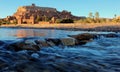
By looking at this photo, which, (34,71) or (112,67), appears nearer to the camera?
(34,71)

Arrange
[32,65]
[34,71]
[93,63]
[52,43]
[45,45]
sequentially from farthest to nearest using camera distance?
[52,43], [45,45], [93,63], [32,65], [34,71]

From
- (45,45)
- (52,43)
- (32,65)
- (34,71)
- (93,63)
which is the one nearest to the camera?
(34,71)

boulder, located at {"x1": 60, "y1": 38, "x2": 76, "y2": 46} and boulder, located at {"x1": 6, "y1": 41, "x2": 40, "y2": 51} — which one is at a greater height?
boulder, located at {"x1": 6, "y1": 41, "x2": 40, "y2": 51}

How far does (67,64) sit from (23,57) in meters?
2.31

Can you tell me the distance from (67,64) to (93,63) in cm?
129

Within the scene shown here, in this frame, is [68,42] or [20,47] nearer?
[20,47]

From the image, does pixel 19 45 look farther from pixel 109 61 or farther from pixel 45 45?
pixel 109 61

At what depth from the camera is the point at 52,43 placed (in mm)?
20141

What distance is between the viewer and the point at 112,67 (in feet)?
35.4

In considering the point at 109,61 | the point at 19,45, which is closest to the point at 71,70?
the point at 109,61

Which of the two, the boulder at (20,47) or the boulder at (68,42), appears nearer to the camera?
the boulder at (20,47)

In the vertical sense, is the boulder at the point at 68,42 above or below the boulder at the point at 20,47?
below

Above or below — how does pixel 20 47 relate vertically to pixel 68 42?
above

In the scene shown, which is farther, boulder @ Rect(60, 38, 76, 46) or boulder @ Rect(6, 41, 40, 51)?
boulder @ Rect(60, 38, 76, 46)
